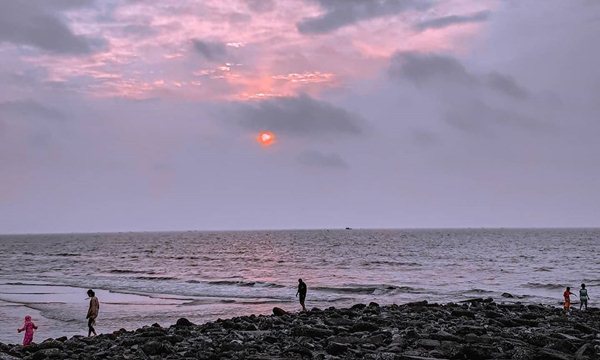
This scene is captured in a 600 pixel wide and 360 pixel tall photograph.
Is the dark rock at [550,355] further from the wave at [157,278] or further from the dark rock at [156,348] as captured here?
the wave at [157,278]

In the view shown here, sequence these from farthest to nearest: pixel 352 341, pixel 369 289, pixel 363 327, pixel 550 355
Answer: pixel 369 289 → pixel 363 327 → pixel 352 341 → pixel 550 355

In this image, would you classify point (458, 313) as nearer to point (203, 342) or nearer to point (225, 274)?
point (203, 342)

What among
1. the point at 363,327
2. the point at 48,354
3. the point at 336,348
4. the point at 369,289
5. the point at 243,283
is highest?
the point at 336,348

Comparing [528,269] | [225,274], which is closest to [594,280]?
[528,269]

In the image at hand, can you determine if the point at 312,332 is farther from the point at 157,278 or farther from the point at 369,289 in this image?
the point at 157,278

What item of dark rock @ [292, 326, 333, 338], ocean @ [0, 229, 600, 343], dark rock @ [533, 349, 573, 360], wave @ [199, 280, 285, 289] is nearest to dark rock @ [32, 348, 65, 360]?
dark rock @ [292, 326, 333, 338]

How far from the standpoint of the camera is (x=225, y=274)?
67.9m

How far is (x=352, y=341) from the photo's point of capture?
690 inches

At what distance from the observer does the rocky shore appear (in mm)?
15680

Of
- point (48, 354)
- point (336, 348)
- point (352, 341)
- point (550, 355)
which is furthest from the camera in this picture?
point (352, 341)

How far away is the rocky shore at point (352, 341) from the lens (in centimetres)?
1568

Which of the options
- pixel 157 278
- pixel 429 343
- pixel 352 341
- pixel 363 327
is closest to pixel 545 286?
pixel 363 327

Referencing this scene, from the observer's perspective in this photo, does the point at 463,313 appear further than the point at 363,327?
Yes

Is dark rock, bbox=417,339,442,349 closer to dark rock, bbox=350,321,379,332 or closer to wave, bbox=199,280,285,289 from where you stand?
dark rock, bbox=350,321,379,332
